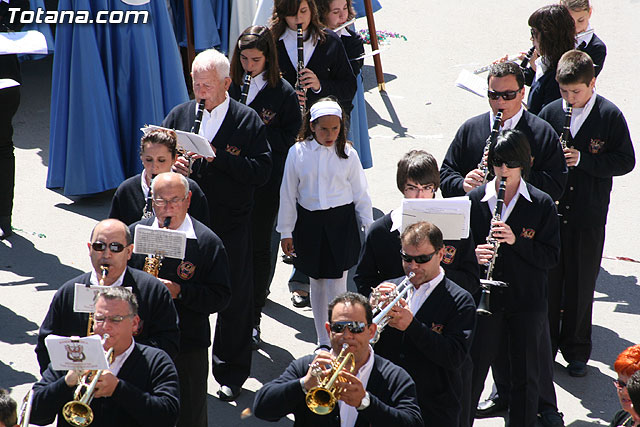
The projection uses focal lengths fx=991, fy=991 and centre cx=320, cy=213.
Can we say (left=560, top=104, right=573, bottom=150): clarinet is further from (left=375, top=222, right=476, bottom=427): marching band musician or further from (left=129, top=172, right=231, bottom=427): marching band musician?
(left=129, top=172, right=231, bottom=427): marching band musician

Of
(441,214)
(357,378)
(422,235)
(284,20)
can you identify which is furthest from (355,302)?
(284,20)

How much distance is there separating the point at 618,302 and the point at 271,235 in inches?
115

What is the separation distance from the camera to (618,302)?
8156 millimetres

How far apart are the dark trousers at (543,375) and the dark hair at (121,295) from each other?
2498mm

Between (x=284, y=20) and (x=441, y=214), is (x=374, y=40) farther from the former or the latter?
(x=441, y=214)

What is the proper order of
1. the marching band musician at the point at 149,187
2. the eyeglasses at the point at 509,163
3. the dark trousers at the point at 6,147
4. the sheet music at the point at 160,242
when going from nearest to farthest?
the sheet music at the point at 160,242 < the eyeglasses at the point at 509,163 < the marching band musician at the point at 149,187 < the dark trousers at the point at 6,147

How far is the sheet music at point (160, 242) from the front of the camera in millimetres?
5180

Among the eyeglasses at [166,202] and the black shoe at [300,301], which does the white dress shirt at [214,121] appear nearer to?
the eyeglasses at [166,202]

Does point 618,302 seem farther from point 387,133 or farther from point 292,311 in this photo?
point 387,133

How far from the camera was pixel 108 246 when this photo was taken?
503cm

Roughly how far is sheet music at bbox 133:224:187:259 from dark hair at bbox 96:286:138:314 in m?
0.52

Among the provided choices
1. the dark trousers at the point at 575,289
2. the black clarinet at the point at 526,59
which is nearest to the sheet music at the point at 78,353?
the dark trousers at the point at 575,289

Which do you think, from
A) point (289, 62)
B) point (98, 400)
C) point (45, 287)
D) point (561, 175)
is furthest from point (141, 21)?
point (98, 400)

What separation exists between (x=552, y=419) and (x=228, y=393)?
2129 mm
